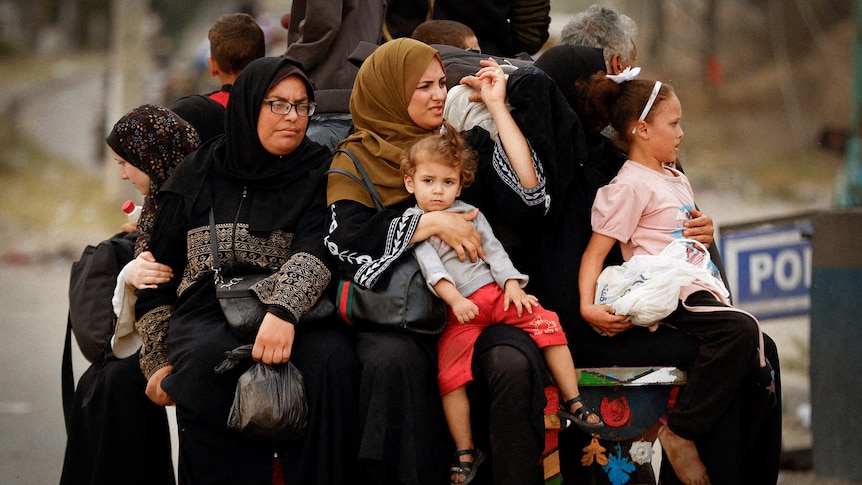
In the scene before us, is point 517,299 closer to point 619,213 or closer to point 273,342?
point 619,213

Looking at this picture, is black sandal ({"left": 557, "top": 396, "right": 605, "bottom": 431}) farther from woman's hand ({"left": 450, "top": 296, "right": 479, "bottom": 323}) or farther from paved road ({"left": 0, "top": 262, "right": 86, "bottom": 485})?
paved road ({"left": 0, "top": 262, "right": 86, "bottom": 485})

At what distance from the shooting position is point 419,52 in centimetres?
382

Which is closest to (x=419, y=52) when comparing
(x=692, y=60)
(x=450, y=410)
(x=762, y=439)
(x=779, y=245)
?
(x=450, y=410)

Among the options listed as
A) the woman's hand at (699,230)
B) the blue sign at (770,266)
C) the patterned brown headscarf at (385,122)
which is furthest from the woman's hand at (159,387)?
the blue sign at (770,266)

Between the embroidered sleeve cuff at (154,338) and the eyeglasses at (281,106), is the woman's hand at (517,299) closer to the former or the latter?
the eyeglasses at (281,106)

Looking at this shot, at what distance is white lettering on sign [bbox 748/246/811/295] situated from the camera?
21.8 ft

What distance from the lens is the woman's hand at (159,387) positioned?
3908mm

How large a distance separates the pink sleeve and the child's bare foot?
671mm

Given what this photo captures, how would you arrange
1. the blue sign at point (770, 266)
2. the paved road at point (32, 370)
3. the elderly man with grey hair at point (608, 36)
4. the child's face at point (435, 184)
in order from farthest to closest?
the blue sign at point (770, 266) < the paved road at point (32, 370) < the elderly man with grey hair at point (608, 36) < the child's face at point (435, 184)

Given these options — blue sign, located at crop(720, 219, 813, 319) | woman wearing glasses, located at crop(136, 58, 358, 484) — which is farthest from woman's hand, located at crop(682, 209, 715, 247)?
blue sign, located at crop(720, 219, 813, 319)

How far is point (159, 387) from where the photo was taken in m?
Answer: 3.92

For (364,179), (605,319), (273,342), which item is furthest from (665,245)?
(273,342)

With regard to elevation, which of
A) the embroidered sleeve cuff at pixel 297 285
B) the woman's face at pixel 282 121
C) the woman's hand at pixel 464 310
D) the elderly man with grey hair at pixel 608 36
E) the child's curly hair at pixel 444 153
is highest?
the elderly man with grey hair at pixel 608 36

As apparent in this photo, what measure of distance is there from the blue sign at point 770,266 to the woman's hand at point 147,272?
3.62m
